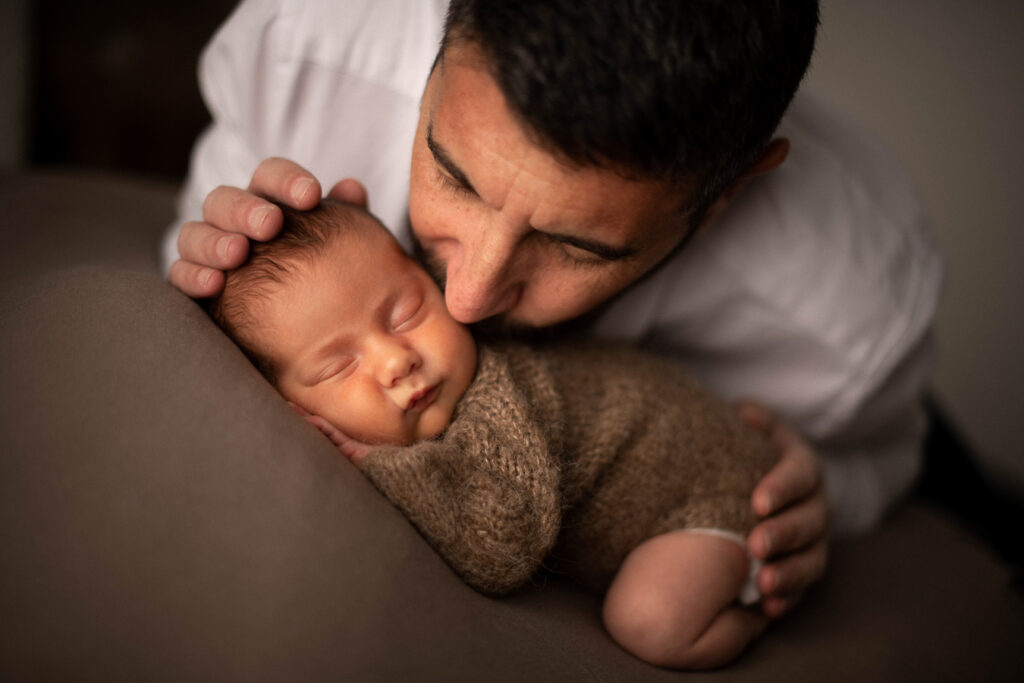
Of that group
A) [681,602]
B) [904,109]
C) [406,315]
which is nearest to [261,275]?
[406,315]

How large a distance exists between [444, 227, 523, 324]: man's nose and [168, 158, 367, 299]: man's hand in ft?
0.65

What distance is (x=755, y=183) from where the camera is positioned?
1086 mm

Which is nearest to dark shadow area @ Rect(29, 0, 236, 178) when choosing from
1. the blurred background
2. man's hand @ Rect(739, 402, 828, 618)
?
the blurred background

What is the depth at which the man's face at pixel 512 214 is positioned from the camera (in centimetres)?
67

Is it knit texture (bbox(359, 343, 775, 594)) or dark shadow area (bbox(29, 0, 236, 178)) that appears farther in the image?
dark shadow area (bbox(29, 0, 236, 178))

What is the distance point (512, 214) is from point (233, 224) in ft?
1.06

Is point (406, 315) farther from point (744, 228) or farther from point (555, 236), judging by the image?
point (744, 228)

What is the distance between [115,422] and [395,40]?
0.63 meters

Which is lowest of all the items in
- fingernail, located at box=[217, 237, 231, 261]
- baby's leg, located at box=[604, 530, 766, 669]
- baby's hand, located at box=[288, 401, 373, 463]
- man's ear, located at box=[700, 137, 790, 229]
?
baby's leg, located at box=[604, 530, 766, 669]

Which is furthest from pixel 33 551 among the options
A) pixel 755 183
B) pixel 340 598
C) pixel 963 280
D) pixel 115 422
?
pixel 963 280

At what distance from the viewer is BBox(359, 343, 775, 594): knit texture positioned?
711 millimetres

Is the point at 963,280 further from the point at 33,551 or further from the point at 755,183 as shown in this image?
the point at 33,551

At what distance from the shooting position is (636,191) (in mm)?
686

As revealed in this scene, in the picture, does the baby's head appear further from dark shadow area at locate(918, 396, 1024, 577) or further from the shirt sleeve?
dark shadow area at locate(918, 396, 1024, 577)
